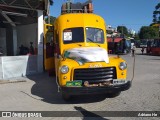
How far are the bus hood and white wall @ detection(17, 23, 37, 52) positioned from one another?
1067 cm

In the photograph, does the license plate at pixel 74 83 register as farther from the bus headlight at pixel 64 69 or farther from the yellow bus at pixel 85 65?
the bus headlight at pixel 64 69

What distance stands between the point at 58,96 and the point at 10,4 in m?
9.21

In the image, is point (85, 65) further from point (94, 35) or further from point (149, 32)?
point (149, 32)

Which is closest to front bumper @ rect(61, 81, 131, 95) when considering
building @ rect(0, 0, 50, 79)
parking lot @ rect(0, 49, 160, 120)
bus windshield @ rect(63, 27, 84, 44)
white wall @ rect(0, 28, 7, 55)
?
parking lot @ rect(0, 49, 160, 120)

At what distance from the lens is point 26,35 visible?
2328cm

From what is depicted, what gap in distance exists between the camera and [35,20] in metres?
20.5

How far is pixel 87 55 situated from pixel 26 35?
14280 millimetres

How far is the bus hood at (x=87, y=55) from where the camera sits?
9672 mm

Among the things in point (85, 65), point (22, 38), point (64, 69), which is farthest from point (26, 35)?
point (85, 65)

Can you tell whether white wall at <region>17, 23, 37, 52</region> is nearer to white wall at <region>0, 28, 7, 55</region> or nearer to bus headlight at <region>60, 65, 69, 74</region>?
white wall at <region>0, 28, 7, 55</region>

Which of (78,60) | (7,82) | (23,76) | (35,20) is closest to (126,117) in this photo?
(78,60)

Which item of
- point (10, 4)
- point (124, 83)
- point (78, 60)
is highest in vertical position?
point (10, 4)

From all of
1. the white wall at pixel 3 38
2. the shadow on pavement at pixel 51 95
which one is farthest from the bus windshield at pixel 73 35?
the white wall at pixel 3 38

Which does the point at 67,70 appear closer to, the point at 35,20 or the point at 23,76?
the point at 23,76
